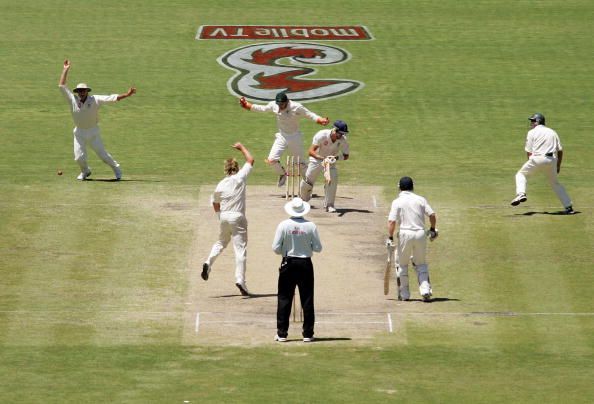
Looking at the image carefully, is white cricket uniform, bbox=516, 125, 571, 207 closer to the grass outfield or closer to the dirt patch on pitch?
the grass outfield

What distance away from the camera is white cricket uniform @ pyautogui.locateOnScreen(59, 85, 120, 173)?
30422mm

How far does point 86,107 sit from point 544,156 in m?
9.47

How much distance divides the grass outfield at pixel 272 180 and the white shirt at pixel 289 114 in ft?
7.95

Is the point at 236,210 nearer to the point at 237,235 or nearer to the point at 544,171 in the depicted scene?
the point at 237,235

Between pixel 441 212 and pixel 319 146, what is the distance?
107 inches

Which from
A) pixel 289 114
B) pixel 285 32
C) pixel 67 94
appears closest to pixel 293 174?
pixel 289 114

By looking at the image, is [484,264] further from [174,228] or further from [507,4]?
[507,4]

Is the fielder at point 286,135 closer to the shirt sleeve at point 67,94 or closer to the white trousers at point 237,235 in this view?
the shirt sleeve at point 67,94

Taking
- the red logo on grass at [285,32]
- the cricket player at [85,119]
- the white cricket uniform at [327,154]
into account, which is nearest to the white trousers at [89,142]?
the cricket player at [85,119]

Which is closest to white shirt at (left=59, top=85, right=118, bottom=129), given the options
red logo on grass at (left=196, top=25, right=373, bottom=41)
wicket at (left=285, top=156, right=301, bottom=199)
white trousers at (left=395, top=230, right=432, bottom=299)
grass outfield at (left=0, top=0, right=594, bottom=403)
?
grass outfield at (left=0, top=0, right=594, bottom=403)

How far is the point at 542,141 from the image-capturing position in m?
28.1

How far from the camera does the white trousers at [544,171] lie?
2806 centimetres

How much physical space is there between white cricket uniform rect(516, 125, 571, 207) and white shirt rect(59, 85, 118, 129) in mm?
8526

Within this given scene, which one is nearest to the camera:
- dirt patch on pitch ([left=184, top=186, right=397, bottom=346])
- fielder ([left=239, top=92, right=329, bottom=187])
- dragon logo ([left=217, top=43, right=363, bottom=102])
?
dirt patch on pitch ([left=184, top=186, right=397, bottom=346])
